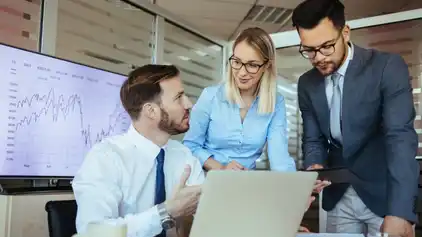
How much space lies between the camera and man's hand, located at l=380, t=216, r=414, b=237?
140 centimetres

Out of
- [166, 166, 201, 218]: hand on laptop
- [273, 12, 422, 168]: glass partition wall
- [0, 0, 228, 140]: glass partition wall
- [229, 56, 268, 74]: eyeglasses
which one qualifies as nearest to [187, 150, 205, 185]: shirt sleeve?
[229, 56, 268, 74]: eyeglasses

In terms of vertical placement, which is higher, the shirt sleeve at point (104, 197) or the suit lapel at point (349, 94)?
the suit lapel at point (349, 94)

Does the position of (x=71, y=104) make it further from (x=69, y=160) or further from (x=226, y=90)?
(x=226, y=90)

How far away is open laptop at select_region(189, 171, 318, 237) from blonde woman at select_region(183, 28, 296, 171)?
34.8 inches

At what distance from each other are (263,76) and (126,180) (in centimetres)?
74

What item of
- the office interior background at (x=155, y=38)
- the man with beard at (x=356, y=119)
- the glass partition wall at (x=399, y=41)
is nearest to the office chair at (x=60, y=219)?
the office interior background at (x=155, y=38)

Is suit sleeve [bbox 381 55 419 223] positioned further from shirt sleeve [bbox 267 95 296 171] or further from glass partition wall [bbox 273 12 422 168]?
glass partition wall [bbox 273 12 422 168]

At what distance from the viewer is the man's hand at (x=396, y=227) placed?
140cm

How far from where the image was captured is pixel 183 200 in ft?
3.73

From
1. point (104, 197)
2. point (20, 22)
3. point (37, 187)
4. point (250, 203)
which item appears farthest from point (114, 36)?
point (250, 203)

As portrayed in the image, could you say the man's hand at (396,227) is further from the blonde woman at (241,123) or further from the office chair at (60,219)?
the office chair at (60,219)

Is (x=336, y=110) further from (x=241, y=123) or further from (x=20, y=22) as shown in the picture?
(x=20, y=22)

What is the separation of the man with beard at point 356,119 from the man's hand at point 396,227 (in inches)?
2.2

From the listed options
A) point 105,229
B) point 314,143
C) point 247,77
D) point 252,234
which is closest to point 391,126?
point 314,143
